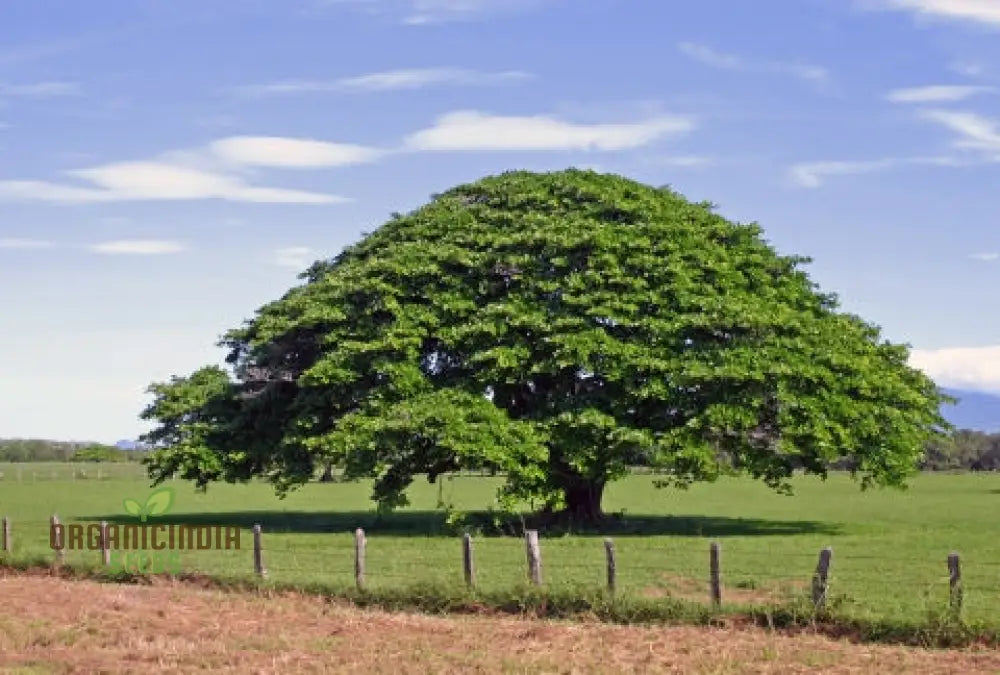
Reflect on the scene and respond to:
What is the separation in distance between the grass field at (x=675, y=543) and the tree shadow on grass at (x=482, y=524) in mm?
112

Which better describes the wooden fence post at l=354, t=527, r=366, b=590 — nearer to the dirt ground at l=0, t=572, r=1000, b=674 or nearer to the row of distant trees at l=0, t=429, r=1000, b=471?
the dirt ground at l=0, t=572, r=1000, b=674

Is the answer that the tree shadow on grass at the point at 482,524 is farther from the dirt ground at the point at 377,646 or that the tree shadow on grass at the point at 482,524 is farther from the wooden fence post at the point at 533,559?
the dirt ground at the point at 377,646

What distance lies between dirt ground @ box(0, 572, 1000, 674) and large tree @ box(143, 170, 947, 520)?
1578 cm

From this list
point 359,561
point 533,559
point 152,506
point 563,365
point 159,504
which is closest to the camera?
point 533,559

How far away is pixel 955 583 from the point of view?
73.5 ft

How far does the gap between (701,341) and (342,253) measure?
17.1 meters

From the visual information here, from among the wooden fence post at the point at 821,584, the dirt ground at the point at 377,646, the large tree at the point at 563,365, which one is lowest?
the dirt ground at the point at 377,646

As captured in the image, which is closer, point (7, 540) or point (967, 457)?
point (7, 540)

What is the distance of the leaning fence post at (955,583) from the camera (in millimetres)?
22188

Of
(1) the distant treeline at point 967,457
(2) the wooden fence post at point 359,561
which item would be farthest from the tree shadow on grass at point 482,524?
(1) the distant treeline at point 967,457

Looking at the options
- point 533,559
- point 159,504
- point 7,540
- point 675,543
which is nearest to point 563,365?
point 675,543

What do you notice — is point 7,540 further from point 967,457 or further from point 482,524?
point 967,457

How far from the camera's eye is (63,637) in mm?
23625

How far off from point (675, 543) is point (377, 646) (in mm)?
21005
